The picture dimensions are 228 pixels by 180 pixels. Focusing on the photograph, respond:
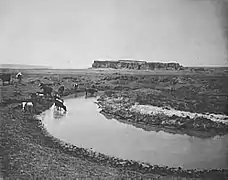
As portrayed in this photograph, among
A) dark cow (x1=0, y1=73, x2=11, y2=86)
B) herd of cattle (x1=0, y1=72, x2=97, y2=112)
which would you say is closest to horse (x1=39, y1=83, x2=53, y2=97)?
herd of cattle (x1=0, y1=72, x2=97, y2=112)

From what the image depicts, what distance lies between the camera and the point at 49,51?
2.03m

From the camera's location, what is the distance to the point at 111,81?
1999 mm

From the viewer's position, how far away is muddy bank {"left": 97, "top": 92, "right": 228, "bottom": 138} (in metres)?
1.81

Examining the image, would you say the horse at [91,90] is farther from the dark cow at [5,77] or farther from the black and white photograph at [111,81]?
the dark cow at [5,77]

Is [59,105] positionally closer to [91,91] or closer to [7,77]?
[91,91]

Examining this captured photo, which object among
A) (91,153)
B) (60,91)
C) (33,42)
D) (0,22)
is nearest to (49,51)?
(33,42)

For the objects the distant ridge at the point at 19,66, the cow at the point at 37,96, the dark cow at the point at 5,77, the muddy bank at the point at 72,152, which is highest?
the distant ridge at the point at 19,66

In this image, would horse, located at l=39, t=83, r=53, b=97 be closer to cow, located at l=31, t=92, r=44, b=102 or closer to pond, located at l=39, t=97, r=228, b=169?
cow, located at l=31, t=92, r=44, b=102

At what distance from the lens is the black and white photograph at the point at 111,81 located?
70.8 inches

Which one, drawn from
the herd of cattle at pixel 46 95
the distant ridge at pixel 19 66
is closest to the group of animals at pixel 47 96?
the herd of cattle at pixel 46 95

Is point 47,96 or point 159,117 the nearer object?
point 159,117

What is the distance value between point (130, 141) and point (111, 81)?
0.47 m

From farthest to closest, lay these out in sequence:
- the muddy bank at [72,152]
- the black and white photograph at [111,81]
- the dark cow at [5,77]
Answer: the dark cow at [5,77] < the black and white photograph at [111,81] < the muddy bank at [72,152]

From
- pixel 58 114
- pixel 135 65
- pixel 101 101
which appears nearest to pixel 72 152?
pixel 58 114
